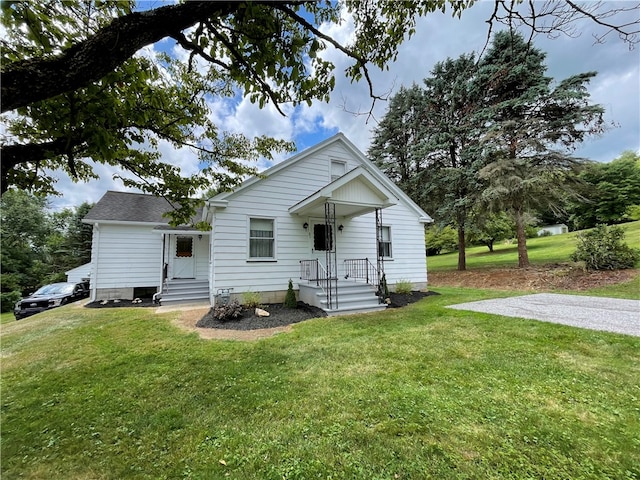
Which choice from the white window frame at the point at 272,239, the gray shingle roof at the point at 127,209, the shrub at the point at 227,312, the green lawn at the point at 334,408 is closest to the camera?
the green lawn at the point at 334,408

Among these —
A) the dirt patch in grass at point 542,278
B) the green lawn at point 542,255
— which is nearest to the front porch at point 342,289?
the dirt patch in grass at point 542,278

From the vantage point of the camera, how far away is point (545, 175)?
12320 millimetres

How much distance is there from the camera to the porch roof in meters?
8.09

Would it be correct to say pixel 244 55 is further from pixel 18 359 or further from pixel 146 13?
pixel 18 359

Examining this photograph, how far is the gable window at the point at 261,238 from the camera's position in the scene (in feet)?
30.8

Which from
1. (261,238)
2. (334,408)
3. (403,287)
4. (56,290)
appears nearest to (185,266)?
(261,238)

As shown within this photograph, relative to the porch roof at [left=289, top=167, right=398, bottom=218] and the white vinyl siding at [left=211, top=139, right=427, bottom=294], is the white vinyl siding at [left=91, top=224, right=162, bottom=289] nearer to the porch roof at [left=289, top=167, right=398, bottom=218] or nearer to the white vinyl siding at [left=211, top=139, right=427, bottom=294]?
the white vinyl siding at [left=211, top=139, right=427, bottom=294]

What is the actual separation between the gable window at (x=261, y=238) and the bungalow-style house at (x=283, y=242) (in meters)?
0.04

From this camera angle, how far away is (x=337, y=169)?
11164 millimetres

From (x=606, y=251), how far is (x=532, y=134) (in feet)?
21.0

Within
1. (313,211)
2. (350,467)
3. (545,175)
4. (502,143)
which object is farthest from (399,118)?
(350,467)

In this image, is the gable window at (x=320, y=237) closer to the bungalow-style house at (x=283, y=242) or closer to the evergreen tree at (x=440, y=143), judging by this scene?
the bungalow-style house at (x=283, y=242)

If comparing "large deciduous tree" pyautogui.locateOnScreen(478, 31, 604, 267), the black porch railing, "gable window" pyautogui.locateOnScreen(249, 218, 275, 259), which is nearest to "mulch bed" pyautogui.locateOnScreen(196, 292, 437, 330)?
the black porch railing

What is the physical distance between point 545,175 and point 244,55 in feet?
48.0
